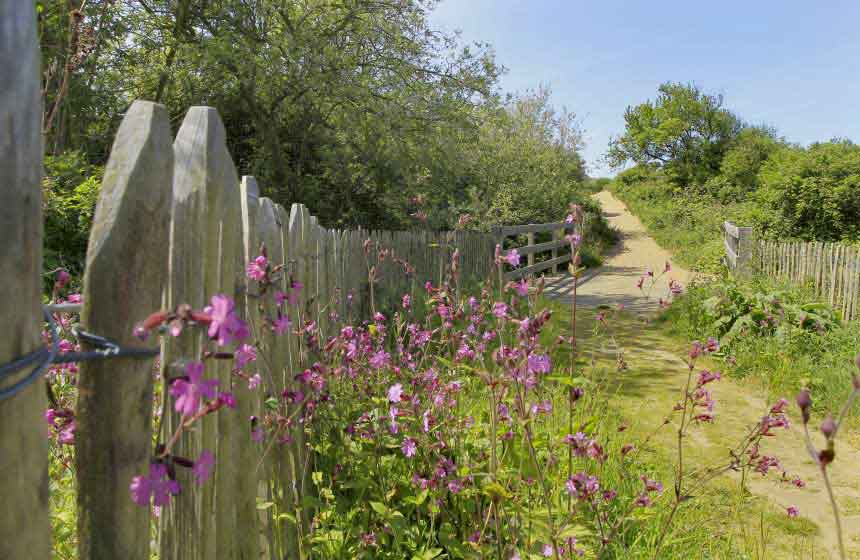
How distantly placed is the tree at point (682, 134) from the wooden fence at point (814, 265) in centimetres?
2542

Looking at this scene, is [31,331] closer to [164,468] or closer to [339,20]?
[164,468]

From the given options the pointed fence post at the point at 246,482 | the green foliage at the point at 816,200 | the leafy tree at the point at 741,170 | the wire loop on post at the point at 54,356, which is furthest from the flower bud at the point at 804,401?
the leafy tree at the point at 741,170

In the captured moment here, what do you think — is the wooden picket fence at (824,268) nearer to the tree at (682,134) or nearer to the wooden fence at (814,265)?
the wooden fence at (814,265)

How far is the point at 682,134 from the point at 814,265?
103 ft

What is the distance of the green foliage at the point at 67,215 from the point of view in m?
5.97

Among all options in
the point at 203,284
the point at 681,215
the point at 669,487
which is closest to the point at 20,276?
the point at 203,284

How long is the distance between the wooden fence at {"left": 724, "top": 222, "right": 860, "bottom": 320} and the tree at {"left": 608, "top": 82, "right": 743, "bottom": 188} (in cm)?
2542

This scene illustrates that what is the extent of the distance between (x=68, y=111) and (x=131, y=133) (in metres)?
8.00

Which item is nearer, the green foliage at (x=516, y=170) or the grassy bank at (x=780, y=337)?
the grassy bank at (x=780, y=337)

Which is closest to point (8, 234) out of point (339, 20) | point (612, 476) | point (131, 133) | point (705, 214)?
point (131, 133)

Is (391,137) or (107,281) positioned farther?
(391,137)

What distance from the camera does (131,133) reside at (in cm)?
110

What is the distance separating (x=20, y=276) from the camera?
0.86 m

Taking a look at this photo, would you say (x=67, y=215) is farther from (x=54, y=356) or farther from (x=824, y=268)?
(x=824, y=268)
